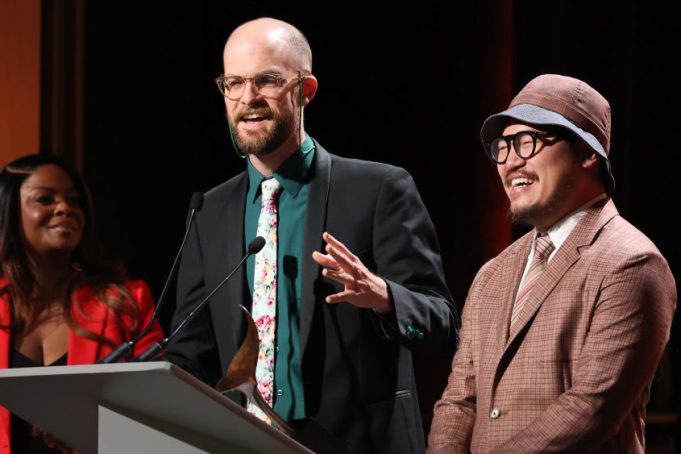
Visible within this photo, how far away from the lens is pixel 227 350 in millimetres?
2861

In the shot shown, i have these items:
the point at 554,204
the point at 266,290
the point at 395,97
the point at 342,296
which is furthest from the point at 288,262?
the point at 395,97

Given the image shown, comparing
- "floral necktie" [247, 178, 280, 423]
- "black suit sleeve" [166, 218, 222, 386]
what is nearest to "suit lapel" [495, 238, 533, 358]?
"floral necktie" [247, 178, 280, 423]

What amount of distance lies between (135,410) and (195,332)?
38.1 inches

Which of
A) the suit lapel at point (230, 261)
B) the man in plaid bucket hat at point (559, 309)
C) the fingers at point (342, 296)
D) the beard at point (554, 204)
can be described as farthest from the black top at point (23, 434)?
the beard at point (554, 204)

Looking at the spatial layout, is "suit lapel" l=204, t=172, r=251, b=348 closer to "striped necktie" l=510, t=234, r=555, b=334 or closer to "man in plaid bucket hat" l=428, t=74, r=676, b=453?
"man in plaid bucket hat" l=428, t=74, r=676, b=453

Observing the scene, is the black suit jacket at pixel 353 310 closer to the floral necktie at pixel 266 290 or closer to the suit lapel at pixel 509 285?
the floral necktie at pixel 266 290

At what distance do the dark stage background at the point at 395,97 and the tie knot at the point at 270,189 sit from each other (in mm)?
1400

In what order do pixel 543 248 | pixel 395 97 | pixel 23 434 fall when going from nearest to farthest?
pixel 543 248
pixel 23 434
pixel 395 97

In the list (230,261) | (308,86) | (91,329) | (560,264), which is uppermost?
(308,86)

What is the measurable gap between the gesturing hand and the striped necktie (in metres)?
0.31

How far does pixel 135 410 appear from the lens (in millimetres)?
1987

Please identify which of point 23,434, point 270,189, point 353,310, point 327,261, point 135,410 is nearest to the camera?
point 135,410

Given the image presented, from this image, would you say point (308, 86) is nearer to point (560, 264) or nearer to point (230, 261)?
point (230, 261)

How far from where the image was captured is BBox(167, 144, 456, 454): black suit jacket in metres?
2.71
